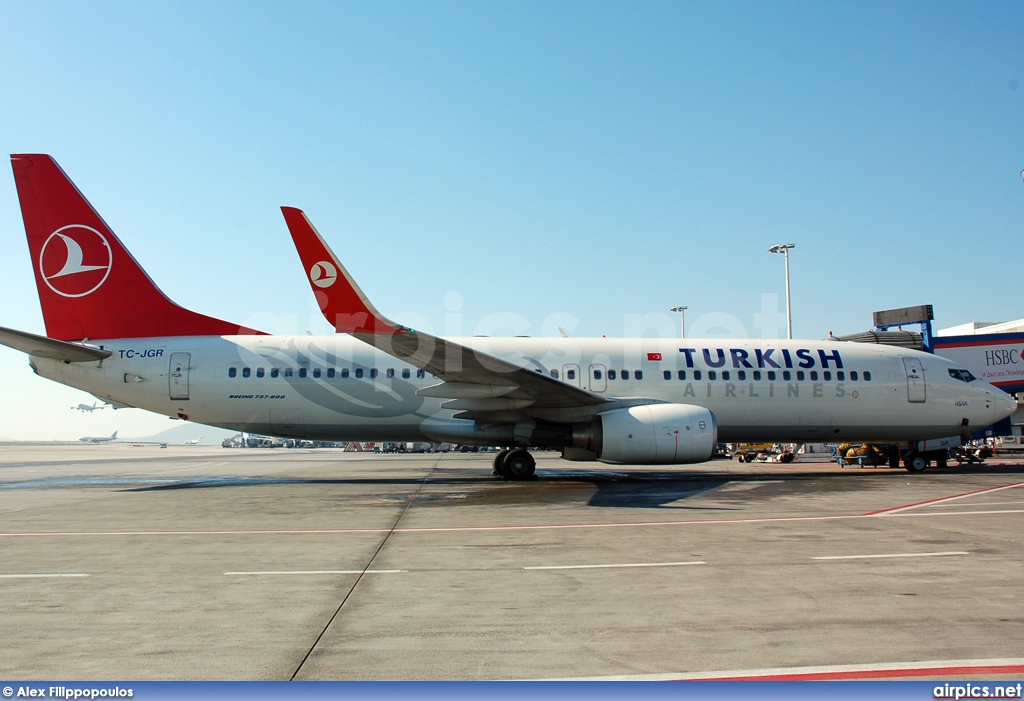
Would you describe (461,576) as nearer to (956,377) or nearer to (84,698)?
(84,698)

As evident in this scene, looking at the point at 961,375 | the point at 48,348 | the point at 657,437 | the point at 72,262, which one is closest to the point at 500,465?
the point at 657,437

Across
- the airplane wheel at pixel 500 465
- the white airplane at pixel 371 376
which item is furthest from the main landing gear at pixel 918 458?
the airplane wheel at pixel 500 465

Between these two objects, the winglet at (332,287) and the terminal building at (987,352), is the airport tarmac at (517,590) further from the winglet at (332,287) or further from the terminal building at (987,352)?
the terminal building at (987,352)

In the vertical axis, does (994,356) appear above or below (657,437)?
above

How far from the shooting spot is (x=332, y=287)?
46.2ft

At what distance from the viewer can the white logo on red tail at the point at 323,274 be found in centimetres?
1414

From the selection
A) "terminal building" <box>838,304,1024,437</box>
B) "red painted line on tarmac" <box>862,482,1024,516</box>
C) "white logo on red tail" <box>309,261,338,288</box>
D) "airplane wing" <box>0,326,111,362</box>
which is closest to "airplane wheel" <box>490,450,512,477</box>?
"white logo on red tail" <box>309,261,338,288</box>

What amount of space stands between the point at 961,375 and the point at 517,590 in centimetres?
1843

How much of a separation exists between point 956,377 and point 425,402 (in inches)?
573

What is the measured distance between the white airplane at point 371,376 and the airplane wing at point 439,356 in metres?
0.12

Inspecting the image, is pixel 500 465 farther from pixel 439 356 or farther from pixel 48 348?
pixel 48 348

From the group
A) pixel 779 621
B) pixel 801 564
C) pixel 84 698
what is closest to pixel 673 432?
pixel 801 564

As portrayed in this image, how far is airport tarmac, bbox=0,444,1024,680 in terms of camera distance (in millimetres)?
4113

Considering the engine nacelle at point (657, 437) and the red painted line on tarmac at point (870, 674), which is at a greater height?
the engine nacelle at point (657, 437)
